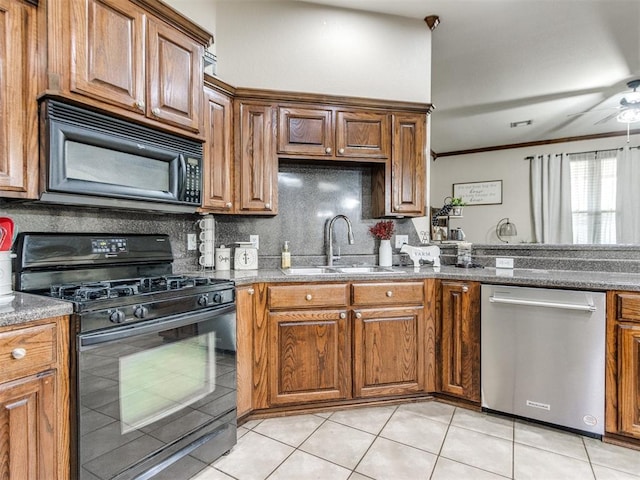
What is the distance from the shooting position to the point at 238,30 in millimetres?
Result: 2695

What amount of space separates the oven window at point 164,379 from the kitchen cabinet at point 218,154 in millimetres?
941

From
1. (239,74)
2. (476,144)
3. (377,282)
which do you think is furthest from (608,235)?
(239,74)

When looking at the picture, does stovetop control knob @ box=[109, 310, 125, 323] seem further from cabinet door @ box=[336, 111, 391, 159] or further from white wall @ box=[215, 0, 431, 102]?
white wall @ box=[215, 0, 431, 102]

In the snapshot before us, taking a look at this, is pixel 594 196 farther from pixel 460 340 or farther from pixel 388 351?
pixel 388 351

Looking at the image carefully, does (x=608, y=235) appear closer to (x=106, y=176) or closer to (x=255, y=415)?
(x=255, y=415)

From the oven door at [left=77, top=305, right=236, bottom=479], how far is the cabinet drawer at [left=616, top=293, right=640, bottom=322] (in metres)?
A: 2.10

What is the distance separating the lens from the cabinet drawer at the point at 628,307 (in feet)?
5.87

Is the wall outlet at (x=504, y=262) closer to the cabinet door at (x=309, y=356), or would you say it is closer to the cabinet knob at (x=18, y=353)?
the cabinet door at (x=309, y=356)

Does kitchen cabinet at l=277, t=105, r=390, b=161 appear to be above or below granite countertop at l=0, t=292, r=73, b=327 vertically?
above

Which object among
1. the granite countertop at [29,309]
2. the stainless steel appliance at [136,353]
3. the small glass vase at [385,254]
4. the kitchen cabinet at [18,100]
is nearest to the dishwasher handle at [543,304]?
the small glass vase at [385,254]

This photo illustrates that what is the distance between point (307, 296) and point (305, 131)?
122 centimetres

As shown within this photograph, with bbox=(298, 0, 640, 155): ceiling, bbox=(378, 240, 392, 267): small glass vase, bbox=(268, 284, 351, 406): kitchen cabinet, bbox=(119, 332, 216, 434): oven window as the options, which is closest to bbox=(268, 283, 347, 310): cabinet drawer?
bbox=(268, 284, 351, 406): kitchen cabinet

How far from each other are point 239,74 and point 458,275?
87.9 inches

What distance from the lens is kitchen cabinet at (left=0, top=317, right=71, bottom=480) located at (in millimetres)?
1089
